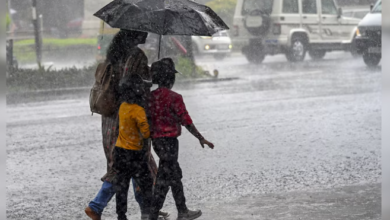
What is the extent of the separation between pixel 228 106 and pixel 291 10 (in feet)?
33.3

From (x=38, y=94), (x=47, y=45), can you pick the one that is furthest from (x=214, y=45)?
(x=38, y=94)

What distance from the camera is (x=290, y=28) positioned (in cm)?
2164

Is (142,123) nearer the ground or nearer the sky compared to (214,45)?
nearer the sky

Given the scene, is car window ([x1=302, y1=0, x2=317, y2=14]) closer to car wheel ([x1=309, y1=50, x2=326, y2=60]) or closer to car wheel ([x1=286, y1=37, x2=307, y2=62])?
car wheel ([x1=286, y1=37, x2=307, y2=62])

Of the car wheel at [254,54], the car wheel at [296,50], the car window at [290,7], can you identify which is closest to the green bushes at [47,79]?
the car wheel at [254,54]

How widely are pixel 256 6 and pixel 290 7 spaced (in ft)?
3.55

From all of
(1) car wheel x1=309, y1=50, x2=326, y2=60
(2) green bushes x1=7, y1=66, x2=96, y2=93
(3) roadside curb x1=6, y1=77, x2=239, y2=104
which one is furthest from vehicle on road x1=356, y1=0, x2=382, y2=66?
(3) roadside curb x1=6, y1=77, x2=239, y2=104

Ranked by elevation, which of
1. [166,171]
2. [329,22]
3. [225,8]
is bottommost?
[166,171]

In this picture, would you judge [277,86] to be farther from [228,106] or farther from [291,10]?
[291,10]

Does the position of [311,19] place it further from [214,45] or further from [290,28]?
[214,45]

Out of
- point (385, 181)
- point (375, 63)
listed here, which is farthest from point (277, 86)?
point (385, 181)

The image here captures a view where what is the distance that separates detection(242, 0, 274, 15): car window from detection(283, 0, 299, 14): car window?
1.43 feet

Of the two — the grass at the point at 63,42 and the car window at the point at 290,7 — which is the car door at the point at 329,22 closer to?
the car window at the point at 290,7

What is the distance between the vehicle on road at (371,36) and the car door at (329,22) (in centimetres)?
326
